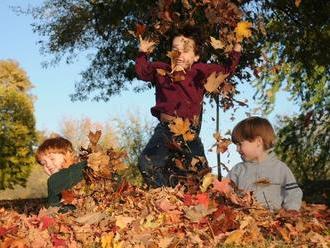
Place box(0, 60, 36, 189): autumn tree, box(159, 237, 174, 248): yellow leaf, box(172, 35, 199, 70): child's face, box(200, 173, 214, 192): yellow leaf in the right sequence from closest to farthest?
box(159, 237, 174, 248): yellow leaf
box(200, 173, 214, 192): yellow leaf
box(172, 35, 199, 70): child's face
box(0, 60, 36, 189): autumn tree

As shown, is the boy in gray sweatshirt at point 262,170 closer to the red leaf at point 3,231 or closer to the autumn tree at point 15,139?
the red leaf at point 3,231

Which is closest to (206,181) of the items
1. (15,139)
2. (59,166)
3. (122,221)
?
(122,221)

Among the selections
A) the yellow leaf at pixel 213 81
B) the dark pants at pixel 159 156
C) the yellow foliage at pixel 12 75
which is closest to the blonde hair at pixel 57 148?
the dark pants at pixel 159 156

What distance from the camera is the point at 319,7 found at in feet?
39.2

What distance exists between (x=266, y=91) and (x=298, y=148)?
203 centimetres

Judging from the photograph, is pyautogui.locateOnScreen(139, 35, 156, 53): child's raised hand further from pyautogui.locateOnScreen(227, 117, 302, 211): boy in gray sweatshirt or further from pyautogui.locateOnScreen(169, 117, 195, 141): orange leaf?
pyautogui.locateOnScreen(227, 117, 302, 211): boy in gray sweatshirt

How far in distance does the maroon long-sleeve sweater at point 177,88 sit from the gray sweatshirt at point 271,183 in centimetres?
84

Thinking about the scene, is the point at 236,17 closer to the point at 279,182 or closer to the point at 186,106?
the point at 186,106

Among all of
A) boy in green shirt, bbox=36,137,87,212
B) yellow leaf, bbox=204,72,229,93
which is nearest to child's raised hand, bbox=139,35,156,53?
yellow leaf, bbox=204,72,229,93

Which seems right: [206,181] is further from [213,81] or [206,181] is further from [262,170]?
[213,81]

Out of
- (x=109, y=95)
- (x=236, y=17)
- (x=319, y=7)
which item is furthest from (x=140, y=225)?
(x=109, y=95)

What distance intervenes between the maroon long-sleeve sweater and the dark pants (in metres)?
0.21

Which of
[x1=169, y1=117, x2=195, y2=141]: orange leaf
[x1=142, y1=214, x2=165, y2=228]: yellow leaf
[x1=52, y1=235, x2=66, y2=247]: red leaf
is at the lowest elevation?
[x1=52, y1=235, x2=66, y2=247]: red leaf

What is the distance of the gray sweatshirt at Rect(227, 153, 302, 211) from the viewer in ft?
17.7
